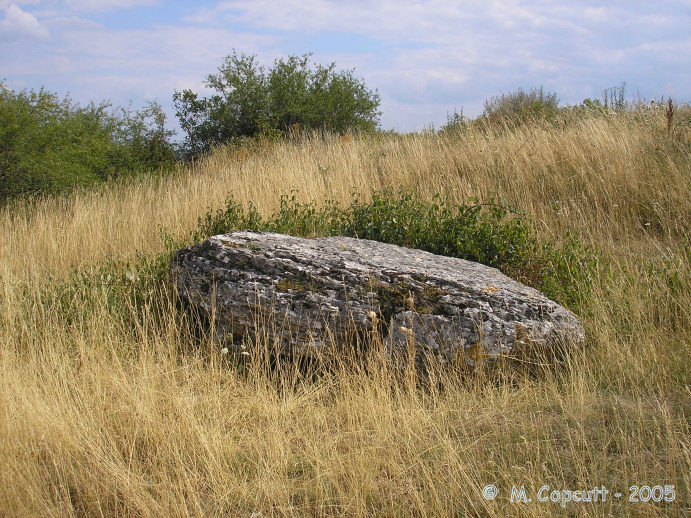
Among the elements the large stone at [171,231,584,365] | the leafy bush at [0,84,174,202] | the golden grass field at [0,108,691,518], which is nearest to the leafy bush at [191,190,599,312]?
the golden grass field at [0,108,691,518]

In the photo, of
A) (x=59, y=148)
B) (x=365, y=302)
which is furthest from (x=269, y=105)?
(x=365, y=302)

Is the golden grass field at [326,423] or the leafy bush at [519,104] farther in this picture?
the leafy bush at [519,104]

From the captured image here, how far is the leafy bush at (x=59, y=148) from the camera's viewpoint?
1144 centimetres

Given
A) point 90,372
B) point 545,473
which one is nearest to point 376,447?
point 545,473

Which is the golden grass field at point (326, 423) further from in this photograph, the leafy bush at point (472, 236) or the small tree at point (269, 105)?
the small tree at point (269, 105)

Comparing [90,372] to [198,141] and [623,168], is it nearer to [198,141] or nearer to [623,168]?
[623,168]

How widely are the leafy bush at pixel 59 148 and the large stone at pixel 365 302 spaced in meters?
8.45

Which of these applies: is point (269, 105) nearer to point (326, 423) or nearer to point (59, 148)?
point (59, 148)

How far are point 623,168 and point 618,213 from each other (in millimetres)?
924

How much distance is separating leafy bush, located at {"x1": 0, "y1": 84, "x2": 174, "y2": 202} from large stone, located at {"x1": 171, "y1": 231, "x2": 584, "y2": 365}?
8.45m

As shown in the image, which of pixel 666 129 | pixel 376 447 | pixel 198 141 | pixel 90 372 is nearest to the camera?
pixel 376 447

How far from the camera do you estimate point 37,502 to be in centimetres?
286

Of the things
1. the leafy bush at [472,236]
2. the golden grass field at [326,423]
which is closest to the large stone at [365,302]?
the golden grass field at [326,423]

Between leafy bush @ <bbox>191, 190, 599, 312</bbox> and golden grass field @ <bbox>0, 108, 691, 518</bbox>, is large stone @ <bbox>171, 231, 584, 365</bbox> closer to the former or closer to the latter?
golden grass field @ <bbox>0, 108, 691, 518</bbox>
